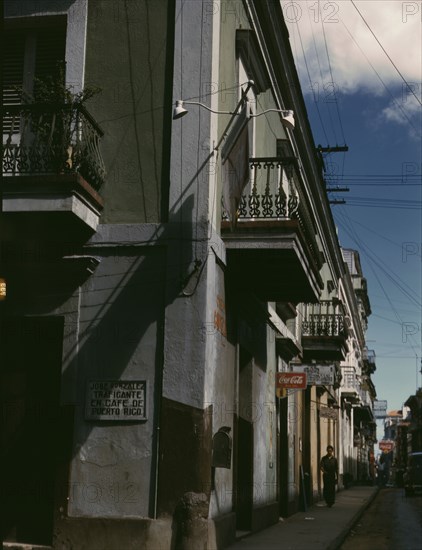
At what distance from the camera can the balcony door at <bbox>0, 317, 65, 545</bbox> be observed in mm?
10695

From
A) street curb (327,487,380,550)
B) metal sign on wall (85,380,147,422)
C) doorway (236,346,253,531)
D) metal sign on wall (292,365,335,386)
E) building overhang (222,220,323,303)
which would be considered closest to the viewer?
metal sign on wall (85,380,147,422)

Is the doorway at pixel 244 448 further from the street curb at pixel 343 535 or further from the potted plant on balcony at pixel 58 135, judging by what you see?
the potted plant on balcony at pixel 58 135

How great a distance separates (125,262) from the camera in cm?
1085

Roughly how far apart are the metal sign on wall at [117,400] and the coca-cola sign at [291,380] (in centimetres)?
646

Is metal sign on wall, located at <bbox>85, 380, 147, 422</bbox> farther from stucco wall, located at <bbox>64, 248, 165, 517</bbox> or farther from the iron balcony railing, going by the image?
the iron balcony railing

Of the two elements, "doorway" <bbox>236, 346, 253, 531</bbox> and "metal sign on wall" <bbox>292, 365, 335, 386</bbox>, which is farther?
"metal sign on wall" <bbox>292, 365, 335, 386</bbox>

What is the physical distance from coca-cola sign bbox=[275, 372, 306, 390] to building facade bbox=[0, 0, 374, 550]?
3.97m

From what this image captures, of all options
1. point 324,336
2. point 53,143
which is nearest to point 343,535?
point 53,143

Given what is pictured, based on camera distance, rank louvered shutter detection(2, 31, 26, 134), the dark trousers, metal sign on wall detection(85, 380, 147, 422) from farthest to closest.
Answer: the dark trousers
louvered shutter detection(2, 31, 26, 134)
metal sign on wall detection(85, 380, 147, 422)

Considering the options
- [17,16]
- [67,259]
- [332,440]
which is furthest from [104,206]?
[332,440]

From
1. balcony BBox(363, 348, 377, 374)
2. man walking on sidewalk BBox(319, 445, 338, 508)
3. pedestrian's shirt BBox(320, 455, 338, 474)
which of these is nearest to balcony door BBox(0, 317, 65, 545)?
man walking on sidewalk BBox(319, 445, 338, 508)

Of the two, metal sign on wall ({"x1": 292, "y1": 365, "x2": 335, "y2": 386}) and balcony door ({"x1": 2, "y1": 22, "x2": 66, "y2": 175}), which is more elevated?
balcony door ({"x1": 2, "y1": 22, "x2": 66, "y2": 175})

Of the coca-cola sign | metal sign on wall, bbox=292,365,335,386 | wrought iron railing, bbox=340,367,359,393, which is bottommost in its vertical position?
the coca-cola sign

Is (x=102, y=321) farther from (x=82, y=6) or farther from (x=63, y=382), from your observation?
(x=82, y=6)
